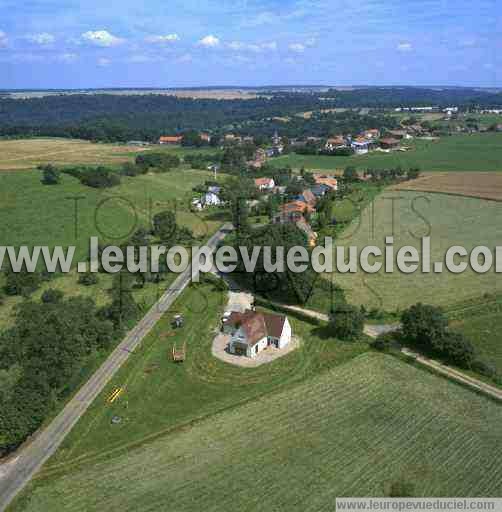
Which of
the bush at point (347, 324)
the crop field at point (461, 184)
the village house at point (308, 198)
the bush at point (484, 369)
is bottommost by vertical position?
the bush at point (484, 369)

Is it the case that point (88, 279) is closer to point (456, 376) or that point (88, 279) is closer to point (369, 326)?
point (369, 326)

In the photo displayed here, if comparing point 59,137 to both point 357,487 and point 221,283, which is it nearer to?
point 221,283

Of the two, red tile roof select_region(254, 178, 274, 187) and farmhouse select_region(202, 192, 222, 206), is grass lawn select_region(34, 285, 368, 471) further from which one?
red tile roof select_region(254, 178, 274, 187)

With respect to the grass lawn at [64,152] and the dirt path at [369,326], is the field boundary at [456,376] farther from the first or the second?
the grass lawn at [64,152]

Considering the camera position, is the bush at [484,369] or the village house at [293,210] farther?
the village house at [293,210]

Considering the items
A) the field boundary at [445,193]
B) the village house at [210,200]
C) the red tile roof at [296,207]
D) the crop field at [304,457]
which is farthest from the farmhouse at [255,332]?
the field boundary at [445,193]

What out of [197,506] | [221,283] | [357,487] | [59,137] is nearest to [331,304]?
[221,283]
